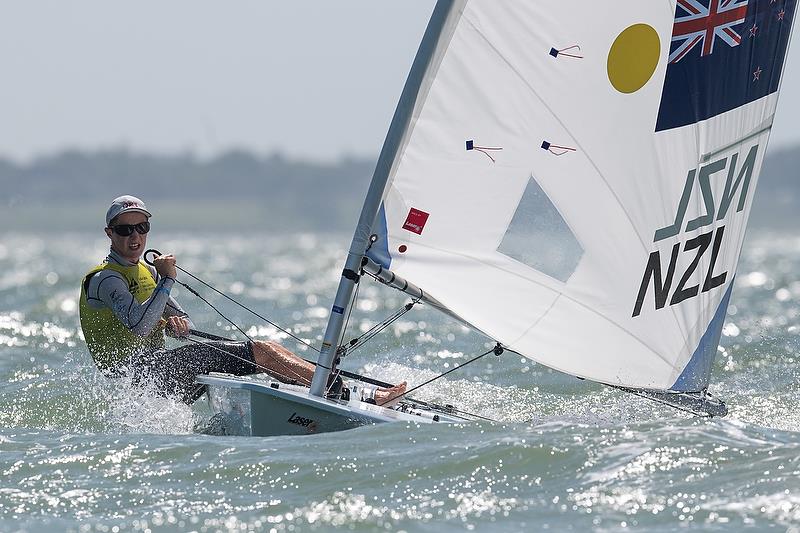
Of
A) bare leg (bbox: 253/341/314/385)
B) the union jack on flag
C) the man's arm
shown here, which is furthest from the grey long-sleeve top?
the union jack on flag

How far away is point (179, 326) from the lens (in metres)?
6.09

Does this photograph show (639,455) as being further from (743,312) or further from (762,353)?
(743,312)

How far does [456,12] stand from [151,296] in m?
1.78

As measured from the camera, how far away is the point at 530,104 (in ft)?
18.5

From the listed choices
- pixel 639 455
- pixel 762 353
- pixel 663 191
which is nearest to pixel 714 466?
pixel 639 455

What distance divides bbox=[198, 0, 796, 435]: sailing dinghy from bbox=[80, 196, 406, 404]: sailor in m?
0.30

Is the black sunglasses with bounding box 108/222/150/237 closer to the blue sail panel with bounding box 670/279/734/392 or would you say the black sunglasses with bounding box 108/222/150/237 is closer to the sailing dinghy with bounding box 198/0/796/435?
the sailing dinghy with bounding box 198/0/796/435

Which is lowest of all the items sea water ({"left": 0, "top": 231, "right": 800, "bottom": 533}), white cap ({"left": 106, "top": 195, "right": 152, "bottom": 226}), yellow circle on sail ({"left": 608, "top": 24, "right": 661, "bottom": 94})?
sea water ({"left": 0, "top": 231, "right": 800, "bottom": 533})

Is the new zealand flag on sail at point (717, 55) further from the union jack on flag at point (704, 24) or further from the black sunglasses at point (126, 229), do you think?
the black sunglasses at point (126, 229)

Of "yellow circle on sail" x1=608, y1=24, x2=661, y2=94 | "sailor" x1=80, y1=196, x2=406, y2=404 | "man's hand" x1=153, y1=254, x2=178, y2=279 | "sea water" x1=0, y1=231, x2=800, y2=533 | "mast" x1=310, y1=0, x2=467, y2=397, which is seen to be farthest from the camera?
"sailor" x1=80, y1=196, x2=406, y2=404

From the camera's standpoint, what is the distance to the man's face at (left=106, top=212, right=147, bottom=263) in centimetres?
611

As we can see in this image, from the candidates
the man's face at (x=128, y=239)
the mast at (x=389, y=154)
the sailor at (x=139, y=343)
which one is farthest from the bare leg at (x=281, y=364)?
the man's face at (x=128, y=239)

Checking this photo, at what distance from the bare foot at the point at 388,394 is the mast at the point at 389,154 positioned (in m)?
0.31

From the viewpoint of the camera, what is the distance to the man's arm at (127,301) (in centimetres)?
587
